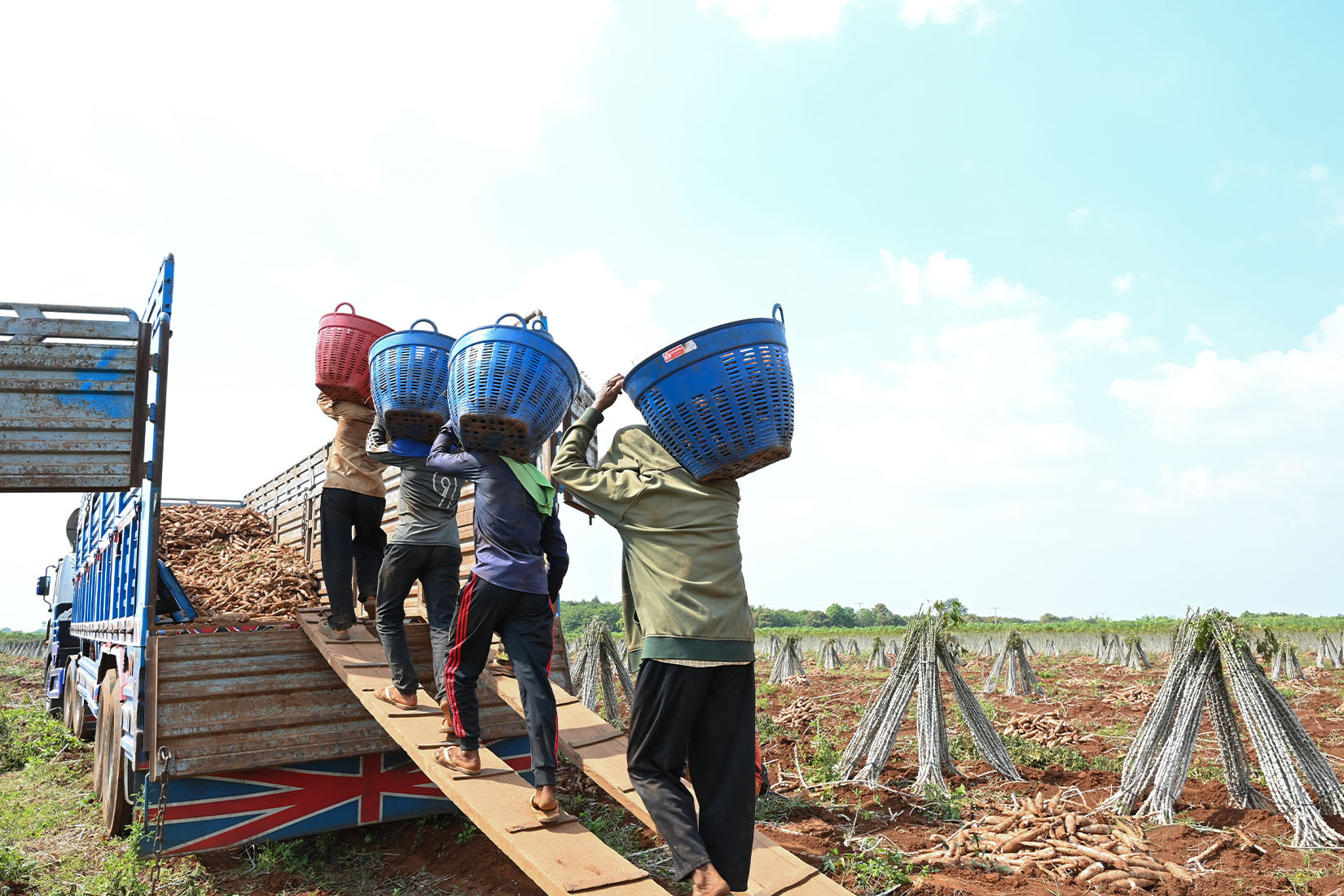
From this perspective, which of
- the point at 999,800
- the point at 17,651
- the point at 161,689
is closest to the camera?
the point at 161,689

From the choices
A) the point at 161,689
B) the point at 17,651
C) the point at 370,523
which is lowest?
the point at 17,651

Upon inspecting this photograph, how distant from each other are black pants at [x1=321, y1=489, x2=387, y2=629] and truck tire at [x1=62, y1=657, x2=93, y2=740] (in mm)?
5267

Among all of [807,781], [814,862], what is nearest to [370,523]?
[814,862]

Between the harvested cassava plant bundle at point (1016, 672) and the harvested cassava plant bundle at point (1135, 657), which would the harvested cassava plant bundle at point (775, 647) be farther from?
the harvested cassava plant bundle at point (1135, 657)

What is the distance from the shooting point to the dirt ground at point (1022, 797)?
4.38 meters

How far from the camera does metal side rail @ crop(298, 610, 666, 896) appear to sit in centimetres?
285

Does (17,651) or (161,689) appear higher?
(161,689)

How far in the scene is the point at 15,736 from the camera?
965 cm

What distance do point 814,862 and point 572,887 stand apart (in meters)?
2.24

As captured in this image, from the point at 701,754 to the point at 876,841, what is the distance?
272cm

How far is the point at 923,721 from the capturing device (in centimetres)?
681

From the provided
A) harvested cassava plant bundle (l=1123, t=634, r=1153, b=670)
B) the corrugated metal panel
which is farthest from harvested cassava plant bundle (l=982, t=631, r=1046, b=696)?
the corrugated metal panel

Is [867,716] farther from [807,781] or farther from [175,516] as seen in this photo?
[175,516]

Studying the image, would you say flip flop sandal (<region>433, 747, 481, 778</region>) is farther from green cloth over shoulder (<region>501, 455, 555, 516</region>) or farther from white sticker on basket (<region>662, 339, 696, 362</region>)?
white sticker on basket (<region>662, 339, 696, 362</region>)
